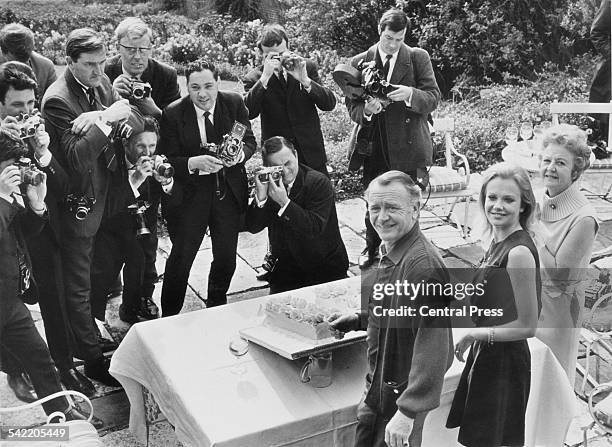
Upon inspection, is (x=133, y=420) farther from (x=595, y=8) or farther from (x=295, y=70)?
(x=595, y=8)

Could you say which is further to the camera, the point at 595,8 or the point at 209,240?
the point at 209,240

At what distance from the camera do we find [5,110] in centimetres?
278

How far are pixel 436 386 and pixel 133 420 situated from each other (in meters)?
1.37

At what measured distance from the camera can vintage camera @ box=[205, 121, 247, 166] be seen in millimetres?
3432

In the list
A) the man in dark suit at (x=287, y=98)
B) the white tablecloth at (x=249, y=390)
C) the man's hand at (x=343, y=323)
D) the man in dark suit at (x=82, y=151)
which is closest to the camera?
the white tablecloth at (x=249, y=390)

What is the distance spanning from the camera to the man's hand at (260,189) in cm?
344

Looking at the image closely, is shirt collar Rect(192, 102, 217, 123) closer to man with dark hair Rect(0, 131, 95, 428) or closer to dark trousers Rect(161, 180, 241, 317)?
dark trousers Rect(161, 180, 241, 317)

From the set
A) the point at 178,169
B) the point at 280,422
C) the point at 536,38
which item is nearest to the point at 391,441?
the point at 280,422

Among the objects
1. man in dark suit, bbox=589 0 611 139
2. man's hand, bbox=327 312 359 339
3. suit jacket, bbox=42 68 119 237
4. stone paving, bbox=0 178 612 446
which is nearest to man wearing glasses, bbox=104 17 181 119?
suit jacket, bbox=42 68 119 237

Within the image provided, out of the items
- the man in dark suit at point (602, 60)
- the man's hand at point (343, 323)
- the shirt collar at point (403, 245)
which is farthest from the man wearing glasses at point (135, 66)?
the man in dark suit at point (602, 60)

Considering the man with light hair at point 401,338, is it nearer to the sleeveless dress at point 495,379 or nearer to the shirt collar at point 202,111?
the sleeveless dress at point 495,379

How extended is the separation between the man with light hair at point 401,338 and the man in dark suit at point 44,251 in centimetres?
133

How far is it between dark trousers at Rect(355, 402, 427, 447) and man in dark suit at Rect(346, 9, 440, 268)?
167cm

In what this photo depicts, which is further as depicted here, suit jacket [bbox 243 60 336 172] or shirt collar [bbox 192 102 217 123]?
suit jacket [bbox 243 60 336 172]
